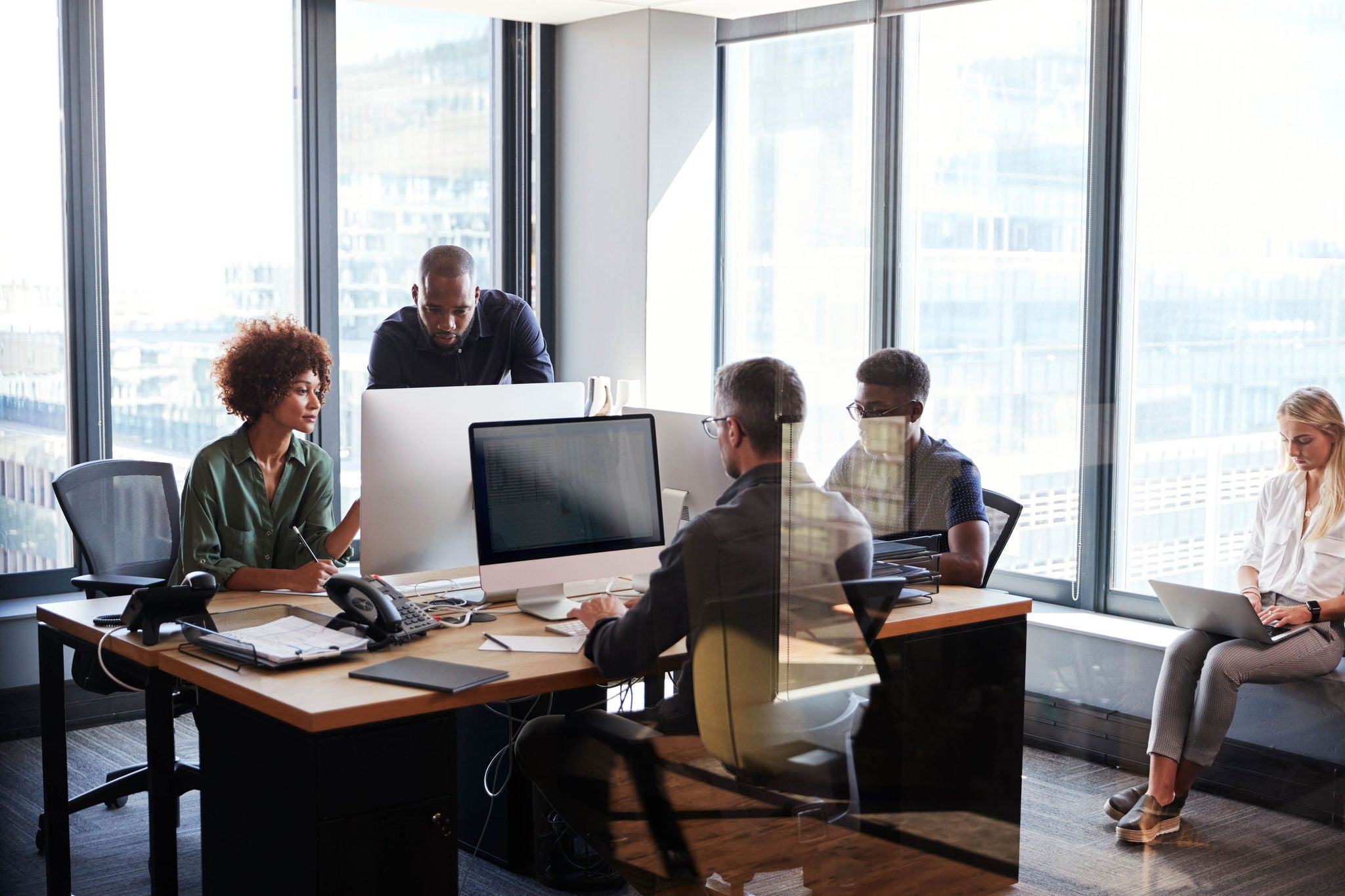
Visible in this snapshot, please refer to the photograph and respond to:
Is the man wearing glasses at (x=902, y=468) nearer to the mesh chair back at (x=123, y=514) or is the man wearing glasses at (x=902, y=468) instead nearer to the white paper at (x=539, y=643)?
the white paper at (x=539, y=643)

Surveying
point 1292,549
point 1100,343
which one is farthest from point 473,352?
point 1292,549

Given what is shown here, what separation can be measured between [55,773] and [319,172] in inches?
107

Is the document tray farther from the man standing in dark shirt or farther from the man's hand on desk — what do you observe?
the man standing in dark shirt

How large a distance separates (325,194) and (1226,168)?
3.16m

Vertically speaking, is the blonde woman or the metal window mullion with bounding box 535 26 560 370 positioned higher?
the metal window mullion with bounding box 535 26 560 370

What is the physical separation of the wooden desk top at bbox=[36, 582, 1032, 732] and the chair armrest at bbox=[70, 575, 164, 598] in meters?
0.40

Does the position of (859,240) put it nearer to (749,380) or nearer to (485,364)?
(749,380)

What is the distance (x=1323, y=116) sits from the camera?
120 inches

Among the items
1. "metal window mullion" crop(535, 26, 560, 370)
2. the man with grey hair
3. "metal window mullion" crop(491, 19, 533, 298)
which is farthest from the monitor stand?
"metal window mullion" crop(491, 19, 533, 298)

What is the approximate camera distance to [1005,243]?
3.20m

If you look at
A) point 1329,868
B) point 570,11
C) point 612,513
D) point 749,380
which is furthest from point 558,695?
point 570,11

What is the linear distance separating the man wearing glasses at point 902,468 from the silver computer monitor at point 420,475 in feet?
3.08

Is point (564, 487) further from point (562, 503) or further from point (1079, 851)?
point (1079, 851)

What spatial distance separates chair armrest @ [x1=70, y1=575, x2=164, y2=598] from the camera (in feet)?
10.6
